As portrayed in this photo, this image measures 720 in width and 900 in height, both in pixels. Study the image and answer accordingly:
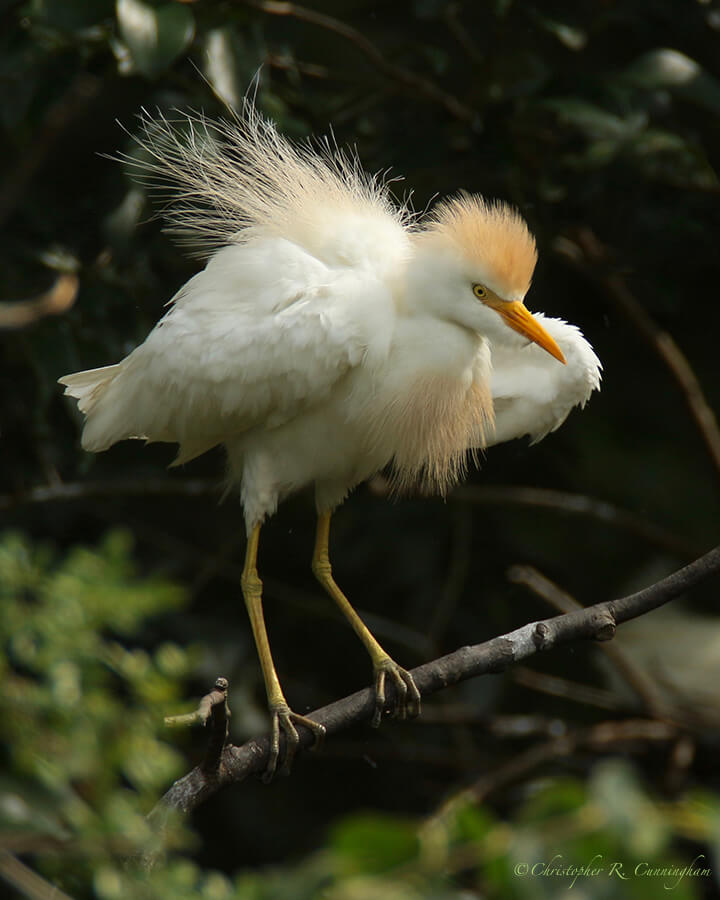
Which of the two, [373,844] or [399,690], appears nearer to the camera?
[373,844]

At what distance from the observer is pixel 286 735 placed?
2.21m

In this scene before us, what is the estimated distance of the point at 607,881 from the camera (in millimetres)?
774

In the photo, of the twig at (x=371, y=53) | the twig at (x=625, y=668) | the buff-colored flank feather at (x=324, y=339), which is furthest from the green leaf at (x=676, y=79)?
the twig at (x=625, y=668)

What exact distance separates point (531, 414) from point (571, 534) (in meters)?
1.77

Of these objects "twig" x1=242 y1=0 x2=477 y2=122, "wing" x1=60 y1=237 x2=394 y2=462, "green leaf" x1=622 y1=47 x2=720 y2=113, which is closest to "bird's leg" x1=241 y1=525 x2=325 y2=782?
"wing" x1=60 y1=237 x2=394 y2=462

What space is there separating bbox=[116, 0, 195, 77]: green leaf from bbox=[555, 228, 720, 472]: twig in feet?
4.72

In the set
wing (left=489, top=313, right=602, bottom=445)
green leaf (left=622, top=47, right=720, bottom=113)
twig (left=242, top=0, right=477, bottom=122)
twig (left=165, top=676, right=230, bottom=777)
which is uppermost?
green leaf (left=622, top=47, right=720, bottom=113)

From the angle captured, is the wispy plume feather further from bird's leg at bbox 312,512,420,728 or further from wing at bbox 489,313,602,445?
bird's leg at bbox 312,512,420,728

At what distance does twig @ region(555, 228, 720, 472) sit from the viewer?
3.48 meters

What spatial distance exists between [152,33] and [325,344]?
80 centimetres

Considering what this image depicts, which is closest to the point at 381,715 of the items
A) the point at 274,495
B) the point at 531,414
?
the point at 274,495

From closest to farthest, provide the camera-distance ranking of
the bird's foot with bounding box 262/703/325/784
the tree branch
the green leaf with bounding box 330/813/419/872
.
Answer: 1. the green leaf with bounding box 330/813/419/872
2. the tree branch
3. the bird's foot with bounding box 262/703/325/784

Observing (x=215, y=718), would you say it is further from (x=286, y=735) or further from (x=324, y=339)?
(x=324, y=339)

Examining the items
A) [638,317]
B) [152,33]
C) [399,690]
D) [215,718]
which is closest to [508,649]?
[399,690]
